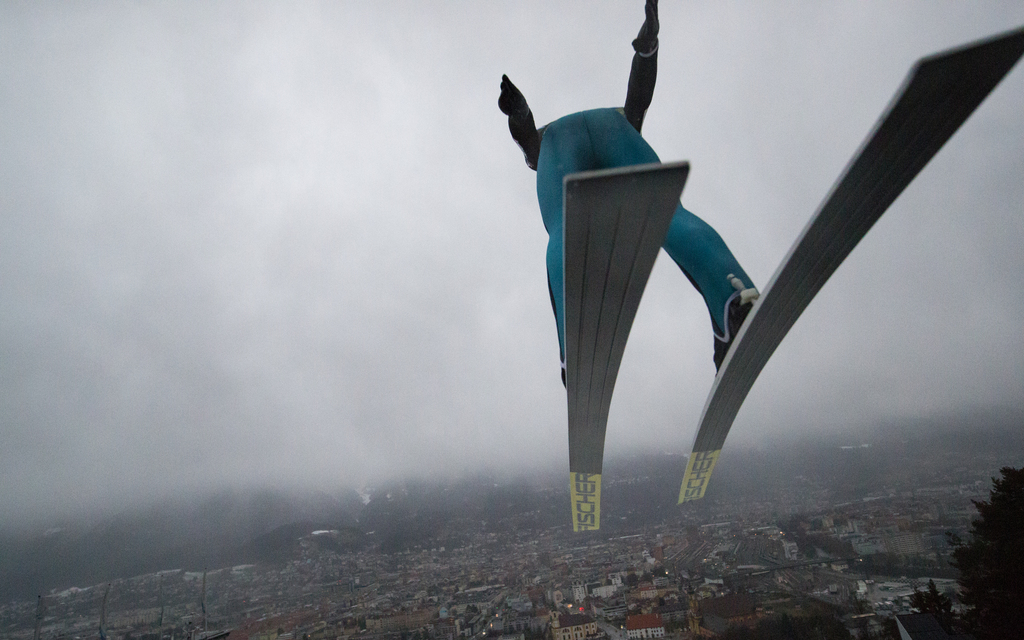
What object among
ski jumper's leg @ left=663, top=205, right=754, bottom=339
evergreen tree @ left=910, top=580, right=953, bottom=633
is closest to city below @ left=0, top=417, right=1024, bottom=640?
evergreen tree @ left=910, top=580, right=953, bottom=633

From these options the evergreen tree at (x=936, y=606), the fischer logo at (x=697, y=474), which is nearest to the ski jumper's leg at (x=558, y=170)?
the fischer logo at (x=697, y=474)

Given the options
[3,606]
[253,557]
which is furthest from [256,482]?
[253,557]

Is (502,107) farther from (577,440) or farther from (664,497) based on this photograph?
(664,497)

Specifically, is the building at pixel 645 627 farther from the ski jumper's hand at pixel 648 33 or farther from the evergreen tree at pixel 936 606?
the ski jumper's hand at pixel 648 33

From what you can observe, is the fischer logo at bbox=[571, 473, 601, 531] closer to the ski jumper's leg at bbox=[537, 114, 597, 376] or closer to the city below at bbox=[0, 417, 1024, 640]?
the ski jumper's leg at bbox=[537, 114, 597, 376]

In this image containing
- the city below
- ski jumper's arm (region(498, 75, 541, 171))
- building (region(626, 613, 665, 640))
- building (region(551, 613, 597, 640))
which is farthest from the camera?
the city below

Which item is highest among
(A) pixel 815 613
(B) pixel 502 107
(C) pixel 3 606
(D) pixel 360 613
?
(B) pixel 502 107
